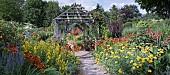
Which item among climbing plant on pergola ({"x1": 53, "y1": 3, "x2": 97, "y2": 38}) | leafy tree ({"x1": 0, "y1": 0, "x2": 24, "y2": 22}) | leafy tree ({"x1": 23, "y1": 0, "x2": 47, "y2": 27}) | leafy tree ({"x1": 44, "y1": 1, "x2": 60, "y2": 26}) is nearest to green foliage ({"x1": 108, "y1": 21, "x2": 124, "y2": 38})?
climbing plant on pergola ({"x1": 53, "y1": 3, "x2": 97, "y2": 38})

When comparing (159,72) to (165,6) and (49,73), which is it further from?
(165,6)

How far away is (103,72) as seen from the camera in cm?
647

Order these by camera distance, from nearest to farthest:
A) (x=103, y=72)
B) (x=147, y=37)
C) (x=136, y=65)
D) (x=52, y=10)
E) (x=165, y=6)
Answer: (x=136, y=65), (x=103, y=72), (x=147, y=37), (x=165, y=6), (x=52, y=10)

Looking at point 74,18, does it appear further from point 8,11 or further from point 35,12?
point 35,12

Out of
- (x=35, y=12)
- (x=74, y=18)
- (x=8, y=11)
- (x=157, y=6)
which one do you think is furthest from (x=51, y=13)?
(x=74, y=18)

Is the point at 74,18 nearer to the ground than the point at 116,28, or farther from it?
farther from it

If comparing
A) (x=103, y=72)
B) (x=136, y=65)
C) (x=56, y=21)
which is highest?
(x=56, y=21)

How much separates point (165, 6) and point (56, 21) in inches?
732

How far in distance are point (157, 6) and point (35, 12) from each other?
20.3 meters

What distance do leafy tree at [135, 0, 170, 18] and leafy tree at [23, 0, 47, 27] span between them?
17.2m

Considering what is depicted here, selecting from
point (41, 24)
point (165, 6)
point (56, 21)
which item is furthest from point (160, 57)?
point (41, 24)

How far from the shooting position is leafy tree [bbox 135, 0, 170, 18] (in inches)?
1106

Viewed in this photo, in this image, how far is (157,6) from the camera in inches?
1156

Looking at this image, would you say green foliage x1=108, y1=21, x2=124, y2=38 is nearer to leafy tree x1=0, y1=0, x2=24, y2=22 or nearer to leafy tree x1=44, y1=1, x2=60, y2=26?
leafy tree x1=44, y1=1, x2=60, y2=26
